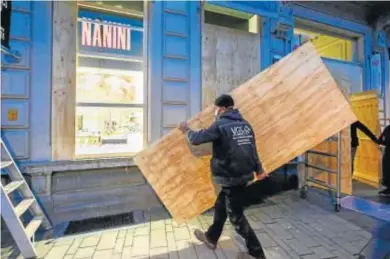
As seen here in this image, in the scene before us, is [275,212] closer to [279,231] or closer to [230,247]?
[279,231]

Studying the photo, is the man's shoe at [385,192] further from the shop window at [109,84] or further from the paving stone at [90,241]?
the paving stone at [90,241]

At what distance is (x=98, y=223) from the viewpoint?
416 centimetres

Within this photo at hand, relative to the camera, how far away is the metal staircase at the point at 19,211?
9.67 ft

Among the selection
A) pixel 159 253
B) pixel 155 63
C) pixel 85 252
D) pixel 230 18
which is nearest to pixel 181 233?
pixel 159 253

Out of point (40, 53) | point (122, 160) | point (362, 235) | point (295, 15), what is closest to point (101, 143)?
point (122, 160)

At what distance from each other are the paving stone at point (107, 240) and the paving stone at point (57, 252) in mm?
380

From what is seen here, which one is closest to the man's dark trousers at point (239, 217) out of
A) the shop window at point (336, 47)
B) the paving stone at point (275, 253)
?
the paving stone at point (275, 253)

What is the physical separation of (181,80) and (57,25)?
6.97 feet

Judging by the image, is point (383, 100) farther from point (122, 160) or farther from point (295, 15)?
point (122, 160)

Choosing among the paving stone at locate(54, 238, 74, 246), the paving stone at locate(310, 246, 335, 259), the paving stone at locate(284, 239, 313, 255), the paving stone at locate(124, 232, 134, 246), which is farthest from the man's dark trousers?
the paving stone at locate(54, 238, 74, 246)

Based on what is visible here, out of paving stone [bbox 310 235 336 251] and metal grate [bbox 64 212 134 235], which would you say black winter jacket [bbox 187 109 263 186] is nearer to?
paving stone [bbox 310 235 336 251]

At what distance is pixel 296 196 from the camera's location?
5.42m

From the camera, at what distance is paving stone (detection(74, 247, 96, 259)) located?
124 inches

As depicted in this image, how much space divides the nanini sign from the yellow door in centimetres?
544
